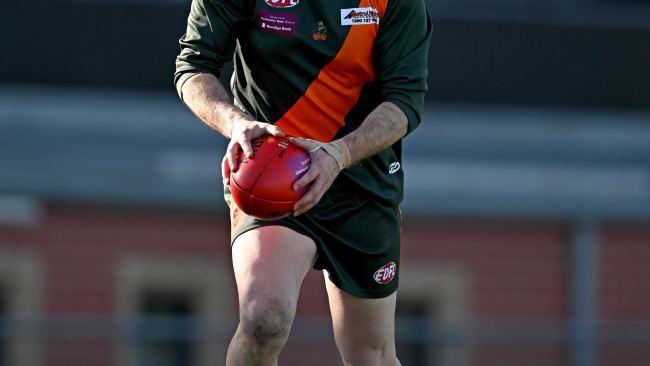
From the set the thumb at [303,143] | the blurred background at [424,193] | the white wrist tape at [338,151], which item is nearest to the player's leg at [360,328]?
the white wrist tape at [338,151]

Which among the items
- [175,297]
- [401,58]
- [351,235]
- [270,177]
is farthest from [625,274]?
[270,177]

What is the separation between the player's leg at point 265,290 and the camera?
4867mm

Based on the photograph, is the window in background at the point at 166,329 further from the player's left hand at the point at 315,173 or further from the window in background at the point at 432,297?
the player's left hand at the point at 315,173

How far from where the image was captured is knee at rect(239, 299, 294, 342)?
4.85 m

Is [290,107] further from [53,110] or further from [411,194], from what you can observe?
[53,110]

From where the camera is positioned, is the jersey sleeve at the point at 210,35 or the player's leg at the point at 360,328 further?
the player's leg at the point at 360,328

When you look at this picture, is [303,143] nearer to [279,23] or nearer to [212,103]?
[212,103]

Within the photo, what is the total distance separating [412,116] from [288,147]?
2.34 feet

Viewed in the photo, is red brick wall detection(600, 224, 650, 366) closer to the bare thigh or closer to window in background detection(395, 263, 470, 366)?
window in background detection(395, 263, 470, 366)

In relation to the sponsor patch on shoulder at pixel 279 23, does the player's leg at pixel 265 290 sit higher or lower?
lower

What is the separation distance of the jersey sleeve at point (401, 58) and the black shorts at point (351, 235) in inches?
15.9

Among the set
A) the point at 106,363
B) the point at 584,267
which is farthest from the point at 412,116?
the point at 584,267

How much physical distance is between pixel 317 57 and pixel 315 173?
2.37ft

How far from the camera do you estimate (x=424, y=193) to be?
14000 millimetres
